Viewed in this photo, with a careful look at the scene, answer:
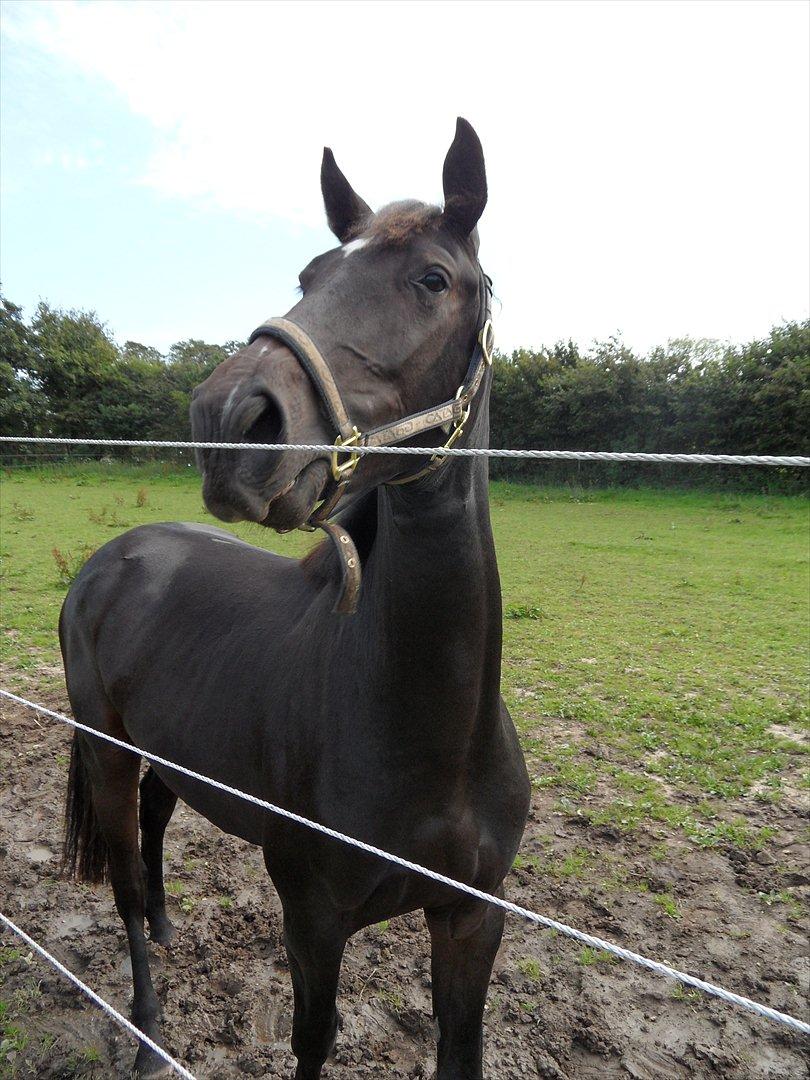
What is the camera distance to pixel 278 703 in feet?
6.58

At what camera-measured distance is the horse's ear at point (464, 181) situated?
144 cm

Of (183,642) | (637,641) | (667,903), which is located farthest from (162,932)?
(637,641)

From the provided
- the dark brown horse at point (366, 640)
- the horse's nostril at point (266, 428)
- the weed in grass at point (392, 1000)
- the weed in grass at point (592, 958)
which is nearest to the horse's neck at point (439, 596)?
the dark brown horse at point (366, 640)

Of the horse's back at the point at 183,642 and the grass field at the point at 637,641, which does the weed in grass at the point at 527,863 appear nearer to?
the grass field at the point at 637,641

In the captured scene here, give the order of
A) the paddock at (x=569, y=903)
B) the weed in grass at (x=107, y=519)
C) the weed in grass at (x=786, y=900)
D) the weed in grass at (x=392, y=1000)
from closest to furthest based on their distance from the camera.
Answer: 1. the paddock at (x=569, y=903)
2. the weed in grass at (x=392, y=1000)
3. the weed in grass at (x=786, y=900)
4. the weed in grass at (x=107, y=519)

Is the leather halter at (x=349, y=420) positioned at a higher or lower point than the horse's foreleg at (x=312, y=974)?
higher

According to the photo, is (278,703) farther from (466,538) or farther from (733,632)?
(733,632)

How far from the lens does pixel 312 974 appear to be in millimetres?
1875

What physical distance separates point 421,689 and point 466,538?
39 centimetres

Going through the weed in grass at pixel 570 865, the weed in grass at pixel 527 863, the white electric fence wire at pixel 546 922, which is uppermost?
the white electric fence wire at pixel 546 922

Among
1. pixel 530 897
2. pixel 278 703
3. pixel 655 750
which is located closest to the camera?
pixel 278 703

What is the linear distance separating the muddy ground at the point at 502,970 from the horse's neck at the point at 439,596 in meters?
1.50

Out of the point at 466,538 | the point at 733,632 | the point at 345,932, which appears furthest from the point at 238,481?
the point at 733,632

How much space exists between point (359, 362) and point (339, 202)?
657 millimetres
